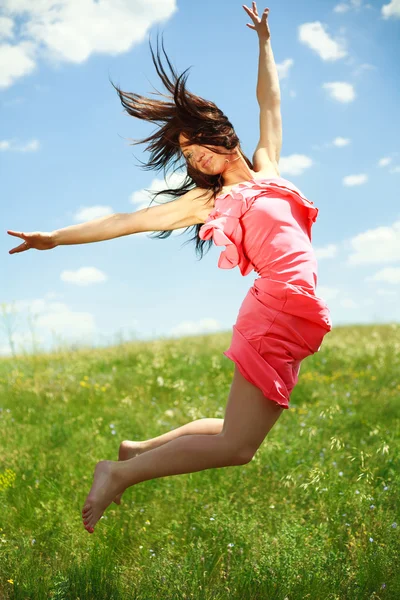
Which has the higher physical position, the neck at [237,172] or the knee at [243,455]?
the neck at [237,172]

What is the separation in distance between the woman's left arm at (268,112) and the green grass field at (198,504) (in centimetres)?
172

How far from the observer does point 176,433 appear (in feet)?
11.2

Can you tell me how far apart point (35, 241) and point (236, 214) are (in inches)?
43.0

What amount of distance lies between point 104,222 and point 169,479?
1.92m

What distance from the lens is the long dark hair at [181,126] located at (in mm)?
3689

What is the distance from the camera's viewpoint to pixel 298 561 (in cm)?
325

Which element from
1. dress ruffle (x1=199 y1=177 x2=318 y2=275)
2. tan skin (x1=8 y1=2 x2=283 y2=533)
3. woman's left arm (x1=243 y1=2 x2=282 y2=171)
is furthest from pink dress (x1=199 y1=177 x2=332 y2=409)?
woman's left arm (x1=243 y1=2 x2=282 y2=171)

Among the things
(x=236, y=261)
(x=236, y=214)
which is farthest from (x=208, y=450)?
(x=236, y=214)

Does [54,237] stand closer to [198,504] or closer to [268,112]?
[268,112]

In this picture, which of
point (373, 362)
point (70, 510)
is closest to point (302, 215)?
point (70, 510)

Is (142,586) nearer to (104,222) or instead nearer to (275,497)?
(275,497)

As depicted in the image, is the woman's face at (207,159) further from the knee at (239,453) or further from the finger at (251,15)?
the knee at (239,453)

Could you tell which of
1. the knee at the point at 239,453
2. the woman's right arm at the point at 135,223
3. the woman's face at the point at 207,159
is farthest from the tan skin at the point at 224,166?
the knee at the point at 239,453

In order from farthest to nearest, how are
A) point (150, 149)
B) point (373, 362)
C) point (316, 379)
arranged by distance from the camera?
point (373, 362) < point (316, 379) < point (150, 149)
